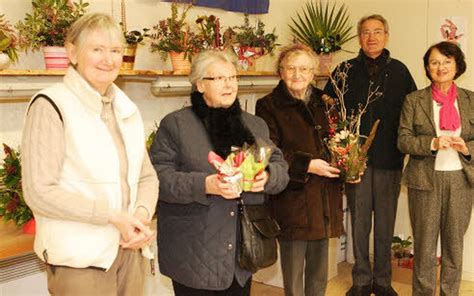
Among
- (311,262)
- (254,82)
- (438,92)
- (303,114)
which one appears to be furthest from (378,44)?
(311,262)

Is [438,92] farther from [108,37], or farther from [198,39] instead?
[108,37]

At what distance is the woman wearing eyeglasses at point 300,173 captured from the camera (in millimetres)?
2621

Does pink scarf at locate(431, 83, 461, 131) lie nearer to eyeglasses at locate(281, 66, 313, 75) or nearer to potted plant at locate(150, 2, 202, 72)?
eyeglasses at locate(281, 66, 313, 75)

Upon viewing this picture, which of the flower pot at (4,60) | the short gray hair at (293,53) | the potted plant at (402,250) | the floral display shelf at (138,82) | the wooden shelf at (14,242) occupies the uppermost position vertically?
the short gray hair at (293,53)

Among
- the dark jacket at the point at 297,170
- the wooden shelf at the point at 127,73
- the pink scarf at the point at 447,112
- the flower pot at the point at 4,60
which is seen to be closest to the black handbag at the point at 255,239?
the dark jacket at the point at 297,170

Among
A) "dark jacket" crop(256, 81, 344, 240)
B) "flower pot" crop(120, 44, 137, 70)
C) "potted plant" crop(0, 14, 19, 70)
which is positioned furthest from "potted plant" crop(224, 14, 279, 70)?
"potted plant" crop(0, 14, 19, 70)

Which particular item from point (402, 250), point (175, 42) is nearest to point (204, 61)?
point (175, 42)

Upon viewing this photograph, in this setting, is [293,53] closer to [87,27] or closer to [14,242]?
[87,27]

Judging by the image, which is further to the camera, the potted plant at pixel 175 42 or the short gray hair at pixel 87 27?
the potted plant at pixel 175 42

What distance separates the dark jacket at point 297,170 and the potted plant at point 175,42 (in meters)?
0.74

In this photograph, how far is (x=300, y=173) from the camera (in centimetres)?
258

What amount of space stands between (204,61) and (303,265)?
120cm

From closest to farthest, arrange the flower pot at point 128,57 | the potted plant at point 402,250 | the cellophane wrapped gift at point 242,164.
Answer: the cellophane wrapped gift at point 242,164 < the flower pot at point 128,57 < the potted plant at point 402,250

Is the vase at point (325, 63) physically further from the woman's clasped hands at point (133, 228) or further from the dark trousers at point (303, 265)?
the woman's clasped hands at point (133, 228)
